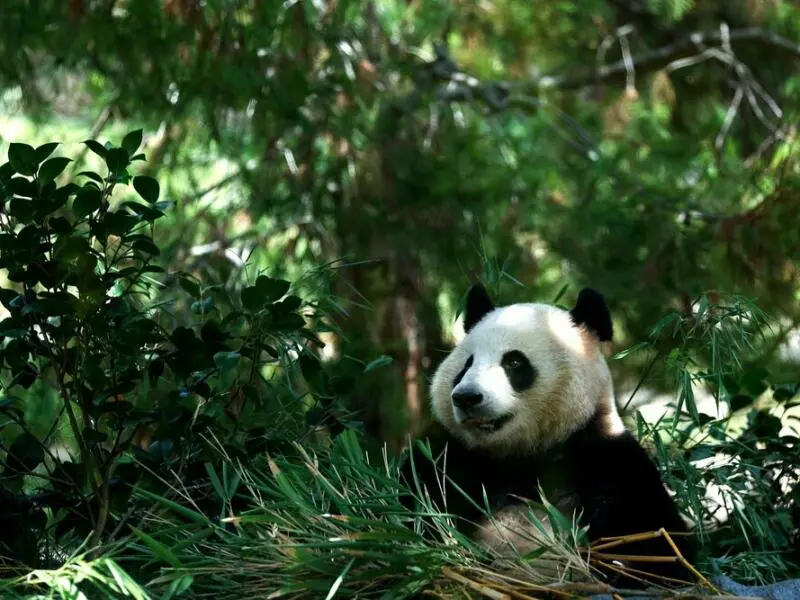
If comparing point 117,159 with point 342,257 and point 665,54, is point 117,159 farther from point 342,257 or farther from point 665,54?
point 665,54

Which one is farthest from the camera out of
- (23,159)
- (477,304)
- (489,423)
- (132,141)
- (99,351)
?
(477,304)

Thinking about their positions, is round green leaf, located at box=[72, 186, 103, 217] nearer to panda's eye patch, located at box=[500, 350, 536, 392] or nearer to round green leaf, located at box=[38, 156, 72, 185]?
round green leaf, located at box=[38, 156, 72, 185]

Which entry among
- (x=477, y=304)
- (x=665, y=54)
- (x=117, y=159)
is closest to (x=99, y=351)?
(x=117, y=159)

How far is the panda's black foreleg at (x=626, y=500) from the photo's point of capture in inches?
120

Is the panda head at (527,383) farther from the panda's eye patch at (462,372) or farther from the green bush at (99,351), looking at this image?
the green bush at (99,351)

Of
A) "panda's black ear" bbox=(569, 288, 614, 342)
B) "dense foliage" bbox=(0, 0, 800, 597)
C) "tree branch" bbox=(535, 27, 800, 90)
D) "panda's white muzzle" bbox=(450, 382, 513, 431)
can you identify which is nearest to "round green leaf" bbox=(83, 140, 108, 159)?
"dense foliage" bbox=(0, 0, 800, 597)

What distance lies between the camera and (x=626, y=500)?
10.5 feet

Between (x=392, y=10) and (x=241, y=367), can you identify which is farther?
(x=392, y=10)

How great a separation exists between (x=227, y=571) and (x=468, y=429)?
891 millimetres

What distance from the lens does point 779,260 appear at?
563cm

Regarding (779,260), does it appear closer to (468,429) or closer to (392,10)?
(468,429)

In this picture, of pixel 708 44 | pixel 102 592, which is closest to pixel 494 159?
pixel 708 44

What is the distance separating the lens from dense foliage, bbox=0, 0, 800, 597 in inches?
120

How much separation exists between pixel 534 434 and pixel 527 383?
0.48 ft
